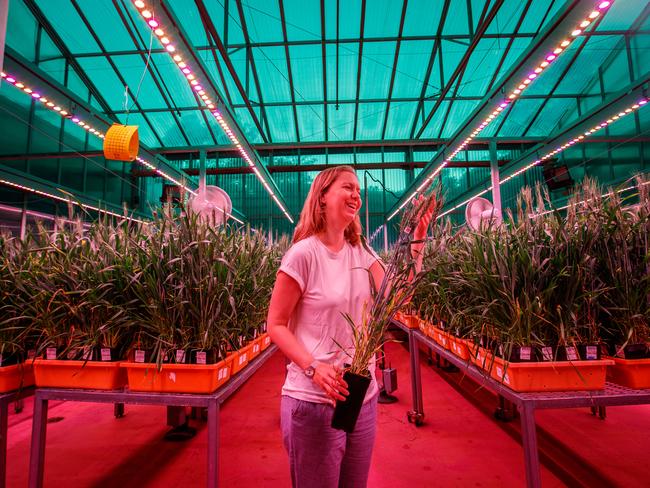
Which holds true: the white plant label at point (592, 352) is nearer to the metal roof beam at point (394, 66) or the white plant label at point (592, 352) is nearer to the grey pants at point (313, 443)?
the grey pants at point (313, 443)

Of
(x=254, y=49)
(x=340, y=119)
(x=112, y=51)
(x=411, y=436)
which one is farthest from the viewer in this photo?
(x=340, y=119)

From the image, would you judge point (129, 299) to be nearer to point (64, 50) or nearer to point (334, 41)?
point (334, 41)

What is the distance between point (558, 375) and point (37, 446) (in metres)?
2.17

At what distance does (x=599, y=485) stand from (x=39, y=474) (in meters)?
2.66

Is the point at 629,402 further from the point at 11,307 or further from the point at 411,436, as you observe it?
the point at 11,307

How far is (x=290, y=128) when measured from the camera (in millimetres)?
10281

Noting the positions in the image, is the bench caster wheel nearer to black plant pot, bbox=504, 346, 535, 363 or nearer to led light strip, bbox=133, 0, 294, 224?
black plant pot, bbox=504, 346, 535, 363

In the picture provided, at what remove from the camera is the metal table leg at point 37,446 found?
4.70 feet

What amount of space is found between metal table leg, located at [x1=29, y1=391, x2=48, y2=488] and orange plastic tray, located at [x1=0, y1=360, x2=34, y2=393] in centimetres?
17

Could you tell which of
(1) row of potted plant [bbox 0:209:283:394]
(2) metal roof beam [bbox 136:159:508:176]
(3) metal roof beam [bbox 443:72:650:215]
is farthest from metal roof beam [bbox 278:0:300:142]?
(1) row of potted plant [bbox 0:209:283:394]

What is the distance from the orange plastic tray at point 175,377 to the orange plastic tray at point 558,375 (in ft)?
3.97

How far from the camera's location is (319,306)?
101 cm

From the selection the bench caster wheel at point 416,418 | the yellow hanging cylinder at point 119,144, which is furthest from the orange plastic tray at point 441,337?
the yellow hanging cylinder at point 119,144

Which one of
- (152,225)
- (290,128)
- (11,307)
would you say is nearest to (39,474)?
(11,307)
